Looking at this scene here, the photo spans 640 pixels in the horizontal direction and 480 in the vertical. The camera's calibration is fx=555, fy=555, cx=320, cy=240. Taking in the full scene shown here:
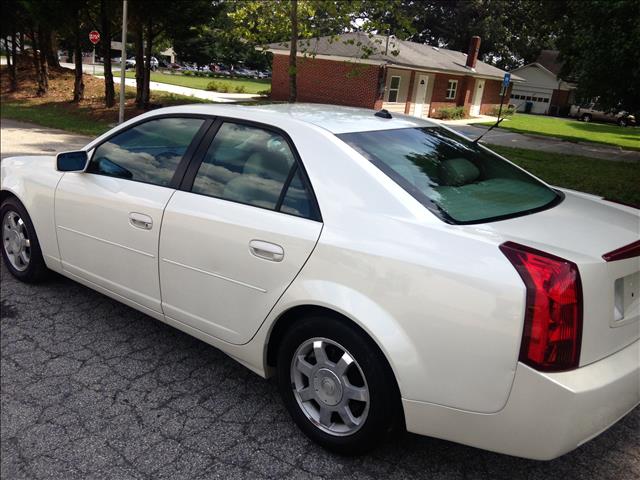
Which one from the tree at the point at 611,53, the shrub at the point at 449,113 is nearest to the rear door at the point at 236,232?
the tree at the point at 611,53

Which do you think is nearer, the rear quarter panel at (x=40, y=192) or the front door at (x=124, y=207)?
the front door at (x=124, y=207)

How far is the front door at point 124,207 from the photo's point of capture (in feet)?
10.8

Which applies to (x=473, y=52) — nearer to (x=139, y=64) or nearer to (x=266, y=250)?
(x=139, y=64)

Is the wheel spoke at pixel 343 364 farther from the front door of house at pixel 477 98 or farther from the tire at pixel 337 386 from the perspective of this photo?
the front door of house at pixel 477 98

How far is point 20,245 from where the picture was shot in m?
4.40

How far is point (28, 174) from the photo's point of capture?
4.21 m

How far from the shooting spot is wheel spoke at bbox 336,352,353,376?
2.46 meters

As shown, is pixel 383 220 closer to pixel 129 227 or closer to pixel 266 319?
pixel 266 319

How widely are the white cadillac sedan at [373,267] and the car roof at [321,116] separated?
2 centimetres

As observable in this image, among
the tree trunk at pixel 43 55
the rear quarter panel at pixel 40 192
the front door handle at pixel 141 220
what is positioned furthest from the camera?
the tree trunk at pixel 43 55

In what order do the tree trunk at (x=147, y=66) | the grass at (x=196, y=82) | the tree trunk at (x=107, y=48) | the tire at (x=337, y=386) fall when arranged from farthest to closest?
the grass at (x=196, y=82) < the tree trunk at (x=147, y=66) < the tree trunk at (x=107, y=48) < the tire at (x=337, y=386)

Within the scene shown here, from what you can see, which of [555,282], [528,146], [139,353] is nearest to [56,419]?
[139,353]

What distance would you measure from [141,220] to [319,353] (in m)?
1.41

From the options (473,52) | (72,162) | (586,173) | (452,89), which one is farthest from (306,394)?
(473,52)
